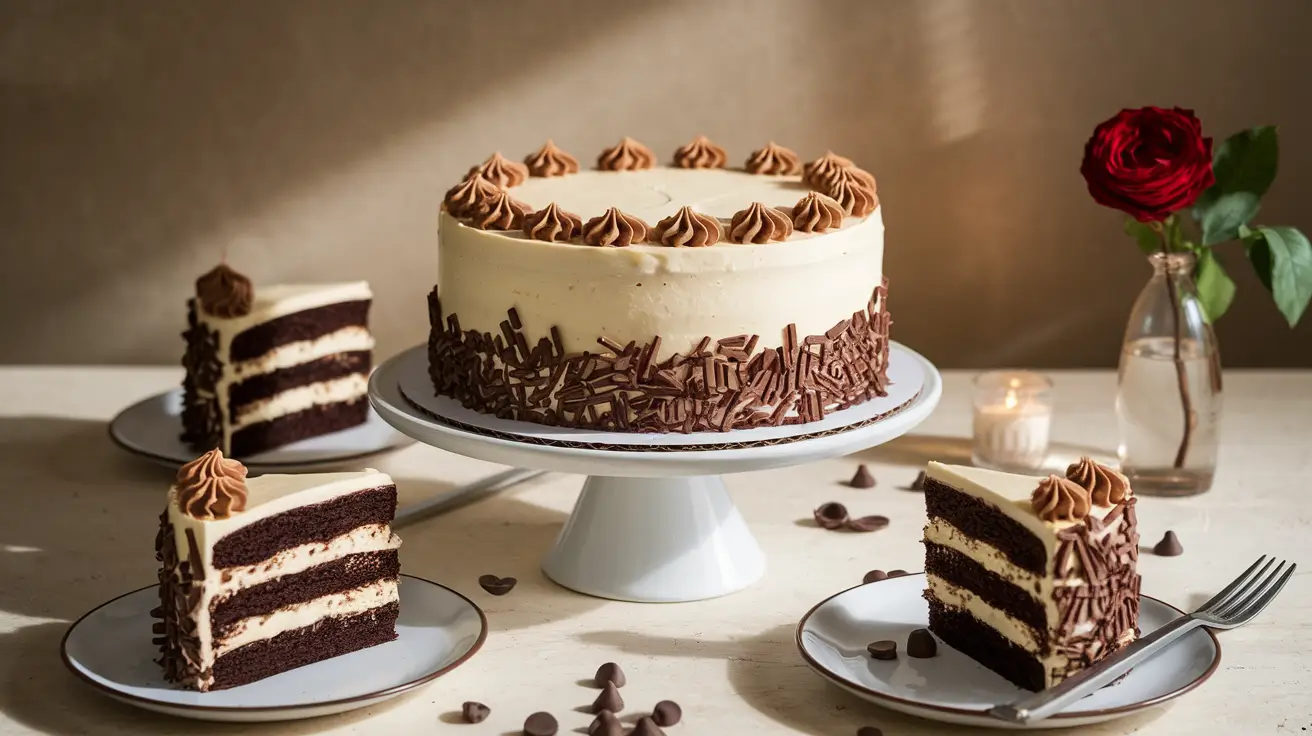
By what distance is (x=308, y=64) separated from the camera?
414 cm

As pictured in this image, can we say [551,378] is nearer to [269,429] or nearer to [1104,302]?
[269,429]

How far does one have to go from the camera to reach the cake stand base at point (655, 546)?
2699mm

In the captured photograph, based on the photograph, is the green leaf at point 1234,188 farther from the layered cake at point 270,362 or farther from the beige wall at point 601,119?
the layered cake at point 270,362

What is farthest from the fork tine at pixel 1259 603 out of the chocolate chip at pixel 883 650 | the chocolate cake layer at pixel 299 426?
the chocolate cake layer at pixel 299 426

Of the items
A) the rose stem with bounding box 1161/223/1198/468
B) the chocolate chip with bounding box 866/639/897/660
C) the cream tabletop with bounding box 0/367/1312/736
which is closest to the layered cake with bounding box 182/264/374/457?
the cream tabletop with bounding box 0/367/1312/736

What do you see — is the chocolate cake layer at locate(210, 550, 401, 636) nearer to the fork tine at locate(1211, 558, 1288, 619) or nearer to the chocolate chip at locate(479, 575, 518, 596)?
the chocolate chip at locate(479, 575, 518, 596)

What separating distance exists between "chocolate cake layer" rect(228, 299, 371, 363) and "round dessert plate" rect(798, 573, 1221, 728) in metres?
1.63

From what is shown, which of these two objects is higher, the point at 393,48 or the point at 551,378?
the point at 393,48

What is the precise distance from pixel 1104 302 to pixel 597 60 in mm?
1551

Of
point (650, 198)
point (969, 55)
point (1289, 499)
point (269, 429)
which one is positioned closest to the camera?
point (650, 198)

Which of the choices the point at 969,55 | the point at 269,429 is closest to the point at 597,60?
the point at 969,55

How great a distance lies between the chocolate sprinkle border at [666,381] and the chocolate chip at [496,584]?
32cm

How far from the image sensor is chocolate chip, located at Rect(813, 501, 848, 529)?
9.98 feet

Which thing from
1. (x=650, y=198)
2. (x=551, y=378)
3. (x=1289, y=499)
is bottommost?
→ (x=1289, y=499)
